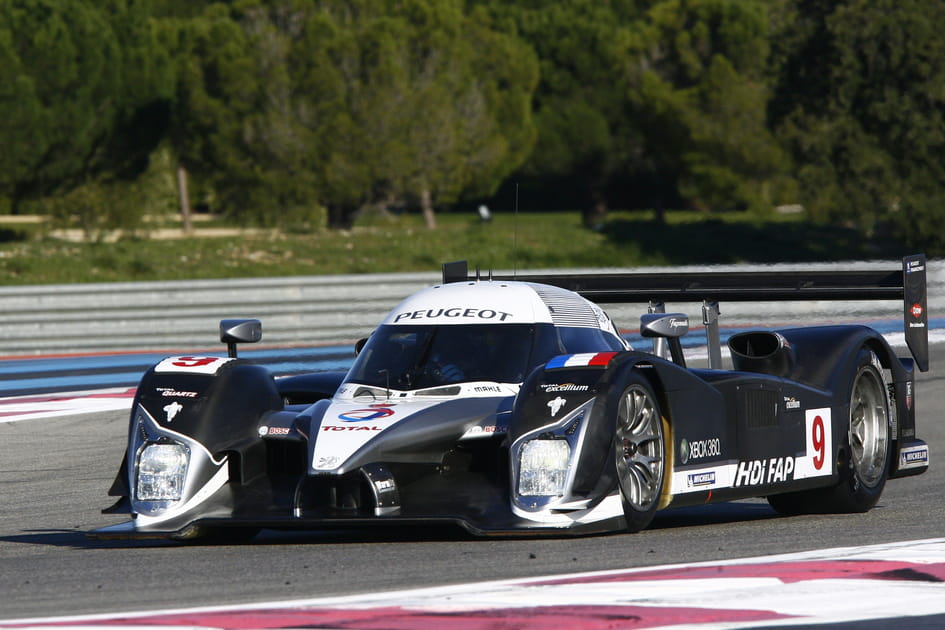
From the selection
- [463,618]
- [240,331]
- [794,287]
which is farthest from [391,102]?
[463,618]

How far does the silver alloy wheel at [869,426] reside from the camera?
820 cm

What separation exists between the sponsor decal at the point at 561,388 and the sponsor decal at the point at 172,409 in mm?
1666

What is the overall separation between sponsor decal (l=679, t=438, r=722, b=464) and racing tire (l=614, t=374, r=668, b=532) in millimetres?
129

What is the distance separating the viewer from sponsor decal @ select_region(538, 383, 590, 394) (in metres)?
6.39

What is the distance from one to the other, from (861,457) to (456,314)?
2.43m

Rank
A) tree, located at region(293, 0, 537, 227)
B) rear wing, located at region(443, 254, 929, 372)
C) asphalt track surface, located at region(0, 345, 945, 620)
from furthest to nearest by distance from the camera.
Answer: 1. tree, located at region(293, 0, 537, 227)
2. rear wing, located at region(443, 254, 929, 372)
3. asphalt track surface, located at region(0, 345, 945, 620)

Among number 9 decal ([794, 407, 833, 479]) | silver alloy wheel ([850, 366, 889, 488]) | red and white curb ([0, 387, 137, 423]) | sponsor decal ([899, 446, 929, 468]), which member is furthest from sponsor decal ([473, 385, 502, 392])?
red and white curb ([0, 387, 137, 423])

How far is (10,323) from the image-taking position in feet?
57.7

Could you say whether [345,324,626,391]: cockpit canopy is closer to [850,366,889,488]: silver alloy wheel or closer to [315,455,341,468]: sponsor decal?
[315,455,341,468]: sponsor decal

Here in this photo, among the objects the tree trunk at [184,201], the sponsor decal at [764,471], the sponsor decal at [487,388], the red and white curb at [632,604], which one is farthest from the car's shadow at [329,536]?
the tree trunk at [184,201]

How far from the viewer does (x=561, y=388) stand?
6418 mm

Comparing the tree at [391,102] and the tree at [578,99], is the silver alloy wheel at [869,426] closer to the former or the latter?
the tree at [391,102]

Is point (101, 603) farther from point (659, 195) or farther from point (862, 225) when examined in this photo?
point (659, 195)

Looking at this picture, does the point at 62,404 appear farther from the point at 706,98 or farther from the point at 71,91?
the point at 706,98
